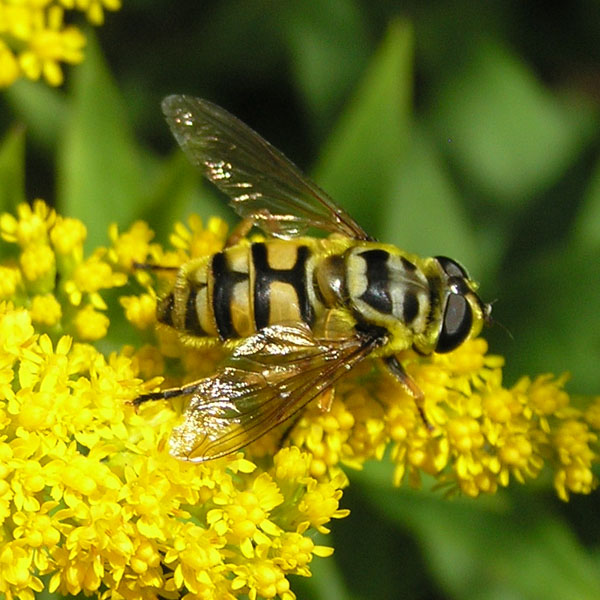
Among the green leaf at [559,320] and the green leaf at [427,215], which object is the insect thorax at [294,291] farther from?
the green leaf at [427,215]

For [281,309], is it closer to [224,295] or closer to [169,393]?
[224,295]

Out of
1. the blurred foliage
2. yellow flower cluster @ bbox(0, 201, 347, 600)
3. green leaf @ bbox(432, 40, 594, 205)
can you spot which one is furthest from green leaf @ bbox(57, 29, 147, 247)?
green leaf @ bbox(432, 40, 594, 205)

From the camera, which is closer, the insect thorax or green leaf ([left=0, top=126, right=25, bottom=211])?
the insect thorax

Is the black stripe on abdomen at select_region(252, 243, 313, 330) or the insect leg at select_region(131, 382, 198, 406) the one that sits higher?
the black stripe on abdomen at select_region(252, 243, 313, 330)

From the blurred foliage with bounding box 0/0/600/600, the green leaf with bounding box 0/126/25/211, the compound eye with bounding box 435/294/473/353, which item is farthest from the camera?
the blurred foliage with bounding box 0/0/600/600

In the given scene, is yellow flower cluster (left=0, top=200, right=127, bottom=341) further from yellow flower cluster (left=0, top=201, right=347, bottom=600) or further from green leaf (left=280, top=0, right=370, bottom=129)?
green leaf (left=280, top=0, right=370, bottom=129)

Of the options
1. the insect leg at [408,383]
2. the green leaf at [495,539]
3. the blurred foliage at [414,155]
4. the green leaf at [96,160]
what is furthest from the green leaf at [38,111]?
the insect leg at [408,383]

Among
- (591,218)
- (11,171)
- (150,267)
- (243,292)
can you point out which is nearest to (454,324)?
(243,292)

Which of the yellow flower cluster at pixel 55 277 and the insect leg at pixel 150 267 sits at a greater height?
the insect leg at pixel 150 267
